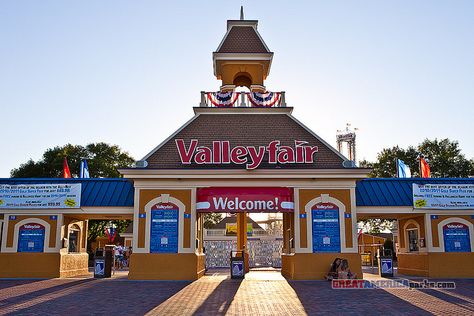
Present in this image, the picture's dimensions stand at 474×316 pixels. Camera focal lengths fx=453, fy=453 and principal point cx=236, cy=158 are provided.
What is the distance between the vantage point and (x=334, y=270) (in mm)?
19562

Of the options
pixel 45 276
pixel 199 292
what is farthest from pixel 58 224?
pixel 199 292

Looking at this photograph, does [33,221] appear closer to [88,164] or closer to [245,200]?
[245,200]

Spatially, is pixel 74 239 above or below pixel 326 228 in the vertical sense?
below

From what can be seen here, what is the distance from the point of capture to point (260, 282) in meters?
19.0

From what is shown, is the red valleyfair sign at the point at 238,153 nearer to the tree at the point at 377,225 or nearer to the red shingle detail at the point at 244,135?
the red shingle detail at the point at 244,135

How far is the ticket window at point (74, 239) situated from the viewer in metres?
24.4

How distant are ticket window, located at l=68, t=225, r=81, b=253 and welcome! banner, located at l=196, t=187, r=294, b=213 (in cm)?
827

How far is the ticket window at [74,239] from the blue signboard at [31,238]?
2.43m

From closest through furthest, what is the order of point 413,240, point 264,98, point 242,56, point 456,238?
point 456,238
point 264,98
point 413,240
point 242,56

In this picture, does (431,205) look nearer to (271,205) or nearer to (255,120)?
(271,205)

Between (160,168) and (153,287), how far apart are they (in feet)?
19.3

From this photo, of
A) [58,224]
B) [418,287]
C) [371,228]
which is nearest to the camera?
Answer: [418,287]

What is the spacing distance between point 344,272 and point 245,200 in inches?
207

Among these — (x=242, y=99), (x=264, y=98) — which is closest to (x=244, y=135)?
(x=242, y=99)
